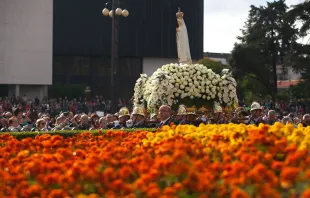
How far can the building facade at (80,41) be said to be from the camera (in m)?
57.8

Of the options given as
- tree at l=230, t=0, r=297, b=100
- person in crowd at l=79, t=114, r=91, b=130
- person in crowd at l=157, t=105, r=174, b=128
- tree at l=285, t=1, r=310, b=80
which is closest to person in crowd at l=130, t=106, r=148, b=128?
person in crowd at l=79, t=114, r=91, b=130

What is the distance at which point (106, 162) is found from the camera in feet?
21.6

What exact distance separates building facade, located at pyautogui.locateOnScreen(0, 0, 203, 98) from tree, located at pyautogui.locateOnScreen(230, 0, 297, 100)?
5.97 m

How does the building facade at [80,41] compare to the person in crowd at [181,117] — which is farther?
the building facade at [80,41]

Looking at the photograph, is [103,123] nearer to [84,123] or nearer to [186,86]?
[84,123]

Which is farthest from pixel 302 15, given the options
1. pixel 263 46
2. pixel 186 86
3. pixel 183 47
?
pixel 186 86

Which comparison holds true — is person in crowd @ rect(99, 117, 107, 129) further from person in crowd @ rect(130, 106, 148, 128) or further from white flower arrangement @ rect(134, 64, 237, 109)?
white flower arrangement @ rect(134, 64, 237, 109)

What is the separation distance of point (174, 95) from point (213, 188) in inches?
464

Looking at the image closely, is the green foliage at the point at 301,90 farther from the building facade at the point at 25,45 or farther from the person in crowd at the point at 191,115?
the person in crowd at the point at 191,115

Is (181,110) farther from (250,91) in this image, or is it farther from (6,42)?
(250,91)

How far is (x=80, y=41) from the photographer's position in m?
63.0

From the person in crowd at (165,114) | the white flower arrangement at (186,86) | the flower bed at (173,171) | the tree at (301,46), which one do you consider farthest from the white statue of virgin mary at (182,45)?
the tree at (301,46)

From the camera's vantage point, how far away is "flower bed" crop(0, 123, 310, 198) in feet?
16.9

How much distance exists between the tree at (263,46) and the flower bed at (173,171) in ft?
177
